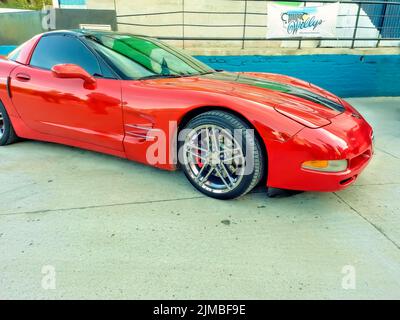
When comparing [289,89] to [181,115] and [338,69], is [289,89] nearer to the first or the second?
[181,115]

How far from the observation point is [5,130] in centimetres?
338

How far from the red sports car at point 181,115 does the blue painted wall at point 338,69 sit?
2.93 meters

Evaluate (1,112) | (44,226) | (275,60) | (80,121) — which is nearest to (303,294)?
(44,226)

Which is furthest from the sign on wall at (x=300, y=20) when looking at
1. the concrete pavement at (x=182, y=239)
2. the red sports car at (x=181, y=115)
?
the concrete pavement at (x=182, y=239)

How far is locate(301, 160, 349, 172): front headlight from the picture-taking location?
1.99 metres

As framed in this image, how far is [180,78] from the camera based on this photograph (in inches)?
107

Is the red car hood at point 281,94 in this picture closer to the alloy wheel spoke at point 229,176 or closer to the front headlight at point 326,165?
the front headlight at point 326,165

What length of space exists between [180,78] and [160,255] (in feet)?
5.15

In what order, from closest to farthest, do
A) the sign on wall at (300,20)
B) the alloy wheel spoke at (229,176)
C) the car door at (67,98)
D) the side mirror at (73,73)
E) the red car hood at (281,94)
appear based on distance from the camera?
the red car hood at (281,94)
the alloy wheel spoke at (229,176)
the side mirror at (73,73)
the car door at (67,98)
the sign on wall at (300,20)

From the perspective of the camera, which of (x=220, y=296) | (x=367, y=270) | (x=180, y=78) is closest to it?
(x=220, y=296)

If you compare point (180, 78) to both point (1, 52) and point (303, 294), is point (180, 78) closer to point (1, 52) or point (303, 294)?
point (303, 294)

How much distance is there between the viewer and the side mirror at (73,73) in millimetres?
2469

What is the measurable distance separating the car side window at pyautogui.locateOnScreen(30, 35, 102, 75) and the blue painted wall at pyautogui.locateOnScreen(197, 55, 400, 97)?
3.30m

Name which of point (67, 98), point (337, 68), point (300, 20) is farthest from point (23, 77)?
point (337, 68)
